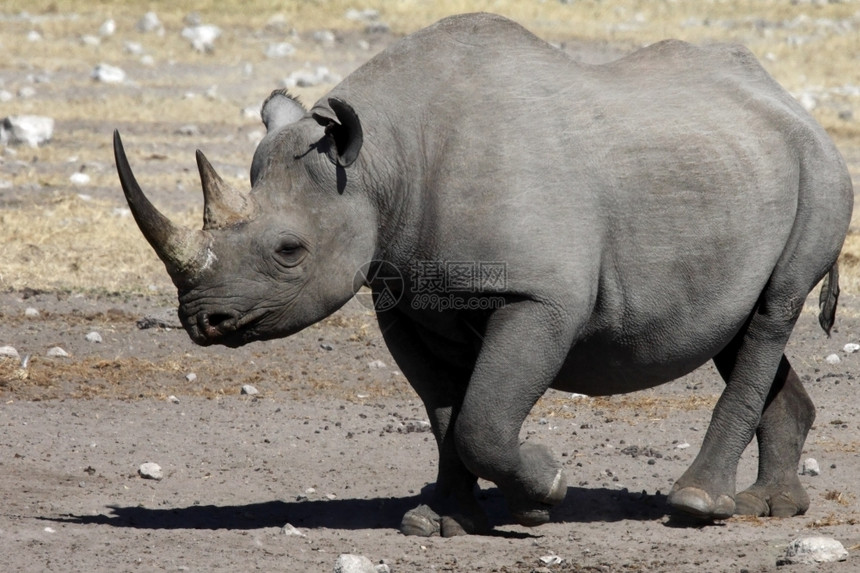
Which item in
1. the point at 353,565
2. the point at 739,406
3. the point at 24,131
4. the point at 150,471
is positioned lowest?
the point at 24,131

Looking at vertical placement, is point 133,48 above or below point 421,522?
below

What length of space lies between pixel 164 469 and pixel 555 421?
232cm

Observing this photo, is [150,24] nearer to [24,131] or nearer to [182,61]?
[182,61]

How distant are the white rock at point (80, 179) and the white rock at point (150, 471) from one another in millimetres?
7608

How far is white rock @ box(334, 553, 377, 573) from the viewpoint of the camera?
511 cm

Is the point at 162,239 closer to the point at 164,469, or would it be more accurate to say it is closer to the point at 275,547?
the point at 275,547

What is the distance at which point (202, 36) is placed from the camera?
2302 centimetres

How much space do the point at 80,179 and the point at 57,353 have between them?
5.52m

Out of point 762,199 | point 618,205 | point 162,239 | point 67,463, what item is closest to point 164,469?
point 67,463

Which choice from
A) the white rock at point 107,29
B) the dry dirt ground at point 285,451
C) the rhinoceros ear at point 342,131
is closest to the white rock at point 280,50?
the white rock at point 107,29

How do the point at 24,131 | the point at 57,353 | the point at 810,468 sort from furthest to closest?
the point at 24,131 < the point at 57,353 < the point at 810,468

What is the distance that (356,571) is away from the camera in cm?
511

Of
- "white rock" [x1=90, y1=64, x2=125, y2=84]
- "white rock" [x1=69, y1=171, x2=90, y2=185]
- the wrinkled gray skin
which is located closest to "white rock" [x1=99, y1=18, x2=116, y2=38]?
"white rock" [x1=90, y1=64, x2=125, y2=84]

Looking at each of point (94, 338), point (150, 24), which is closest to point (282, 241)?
point (94, 338)
